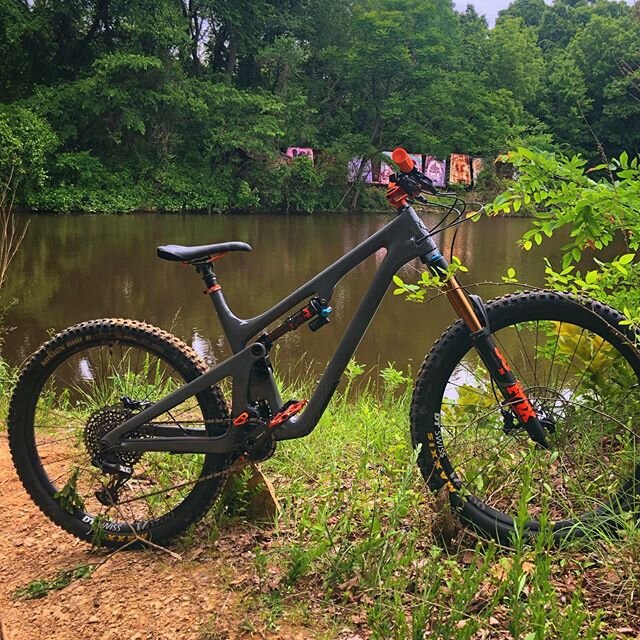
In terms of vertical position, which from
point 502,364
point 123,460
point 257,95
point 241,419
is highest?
point 257,95

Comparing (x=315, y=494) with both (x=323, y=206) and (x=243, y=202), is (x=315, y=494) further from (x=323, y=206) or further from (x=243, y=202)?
(x=323, y=206)

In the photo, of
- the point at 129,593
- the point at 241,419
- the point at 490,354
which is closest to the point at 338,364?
the point at 241,419

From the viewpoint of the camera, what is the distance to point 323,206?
30.1 meters

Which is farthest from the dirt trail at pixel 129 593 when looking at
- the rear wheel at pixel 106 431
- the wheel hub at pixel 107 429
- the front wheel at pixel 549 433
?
the front wheel at pixel 549 433

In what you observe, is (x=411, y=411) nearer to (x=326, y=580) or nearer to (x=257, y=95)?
(x=326, y=580)

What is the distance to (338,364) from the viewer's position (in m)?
2.22

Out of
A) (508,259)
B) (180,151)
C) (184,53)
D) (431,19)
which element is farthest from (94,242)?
(431,19)

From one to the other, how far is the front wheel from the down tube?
27 cm

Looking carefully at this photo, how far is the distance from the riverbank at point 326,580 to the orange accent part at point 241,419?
34cm

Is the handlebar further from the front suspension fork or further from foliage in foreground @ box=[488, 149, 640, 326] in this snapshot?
foliage in foreground @ box=[488, 149, 640, 326]

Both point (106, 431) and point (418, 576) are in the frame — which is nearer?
point (418, 576)

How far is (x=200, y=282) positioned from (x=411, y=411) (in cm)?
939

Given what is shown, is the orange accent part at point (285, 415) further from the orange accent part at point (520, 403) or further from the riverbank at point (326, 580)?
the orange accent part at point (520, 403)

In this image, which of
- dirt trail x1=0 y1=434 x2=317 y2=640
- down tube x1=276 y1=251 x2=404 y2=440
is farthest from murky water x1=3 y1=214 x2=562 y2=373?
dirt trail x1=0 y1=434 x2=317 y2=640
